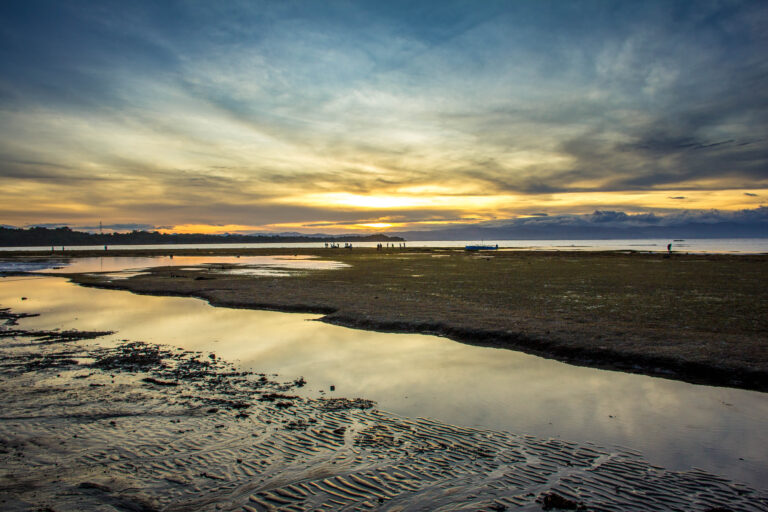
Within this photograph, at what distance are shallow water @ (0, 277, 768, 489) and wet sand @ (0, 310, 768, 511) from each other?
0.78 metres

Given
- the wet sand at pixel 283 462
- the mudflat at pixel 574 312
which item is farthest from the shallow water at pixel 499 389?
the mudflat at pixel 574 312

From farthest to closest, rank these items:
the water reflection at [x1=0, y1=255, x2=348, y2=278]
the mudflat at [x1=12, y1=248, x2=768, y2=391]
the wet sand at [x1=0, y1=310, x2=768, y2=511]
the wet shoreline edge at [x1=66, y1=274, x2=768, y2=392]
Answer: the water reflection at [x1=0, y1=255, x2=348, y2=278], the mudflat at [x1=12, y1=248, x2=768, y2=391], the wet shoreline edge at [x1=66, y1=274, x2=768, y2=392], the wet sand at [x1=0, y1=310, x2=768, y2=511]

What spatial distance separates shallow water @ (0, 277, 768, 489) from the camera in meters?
8.83

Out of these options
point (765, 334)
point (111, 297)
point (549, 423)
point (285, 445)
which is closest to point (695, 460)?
point (549, 423)

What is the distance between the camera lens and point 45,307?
2702cm

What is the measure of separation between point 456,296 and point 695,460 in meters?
20.4

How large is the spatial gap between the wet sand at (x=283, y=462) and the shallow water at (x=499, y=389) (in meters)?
0.78

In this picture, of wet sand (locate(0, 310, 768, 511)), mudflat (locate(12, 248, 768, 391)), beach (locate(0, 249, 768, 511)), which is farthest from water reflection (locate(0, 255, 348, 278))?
wet sand (locate(0, 310, 768, 511))

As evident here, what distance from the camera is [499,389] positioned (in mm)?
11953

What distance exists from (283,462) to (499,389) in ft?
21.4

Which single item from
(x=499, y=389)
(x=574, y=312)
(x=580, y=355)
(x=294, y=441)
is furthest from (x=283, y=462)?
(x=574, y=312)

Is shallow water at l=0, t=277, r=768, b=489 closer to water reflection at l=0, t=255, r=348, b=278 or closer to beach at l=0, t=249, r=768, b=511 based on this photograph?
beach at l=0, t=249, r=768, b=511

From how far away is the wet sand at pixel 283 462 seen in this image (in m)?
6.64

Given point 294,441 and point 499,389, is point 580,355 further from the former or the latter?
point 294,441
